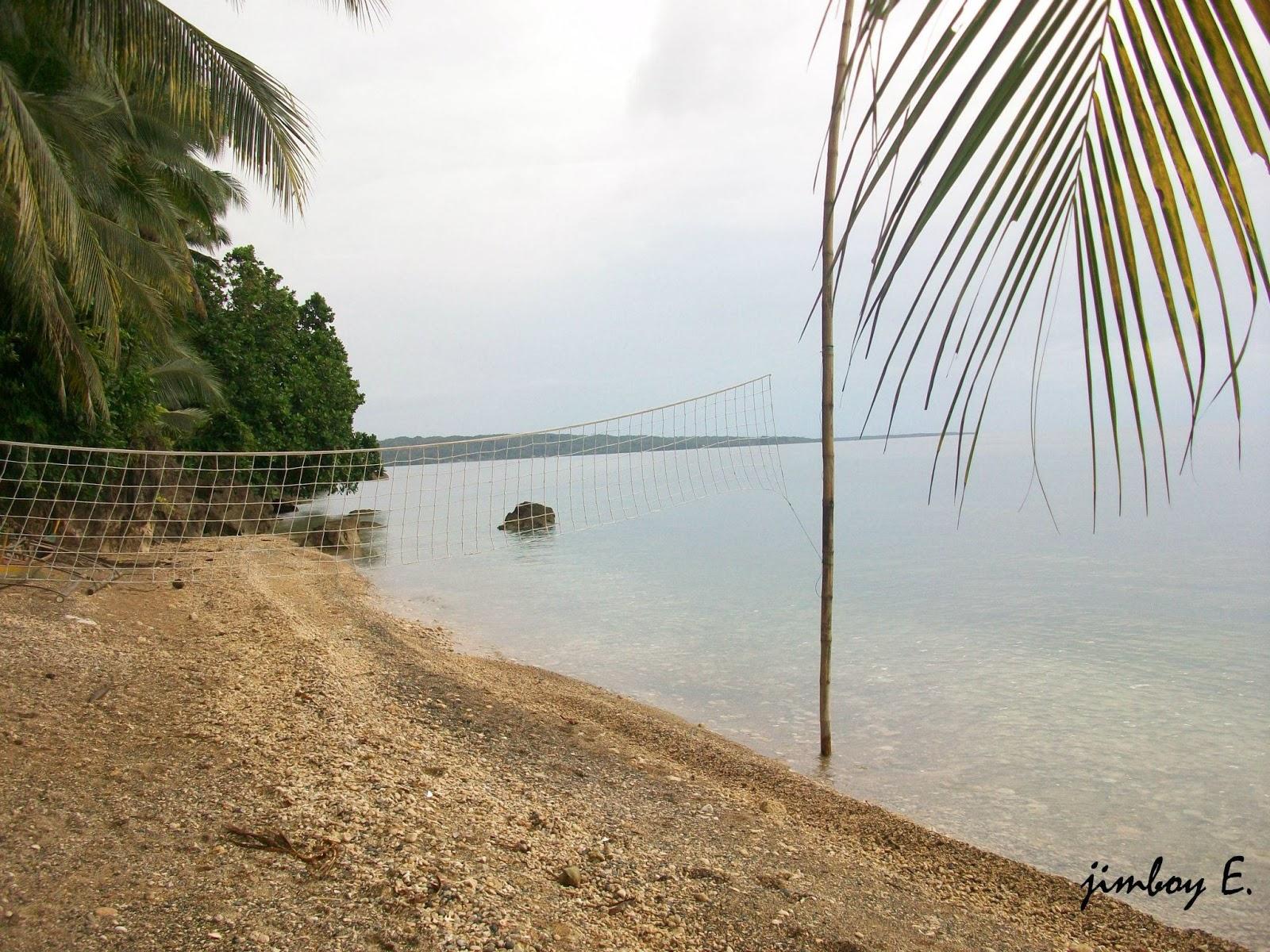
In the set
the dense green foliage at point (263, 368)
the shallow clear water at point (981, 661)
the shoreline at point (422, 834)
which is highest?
the dense green foliage at point (263, 368)

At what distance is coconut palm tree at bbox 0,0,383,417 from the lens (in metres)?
6.05

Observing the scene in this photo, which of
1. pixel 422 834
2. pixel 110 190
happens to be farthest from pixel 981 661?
pixel 110 190

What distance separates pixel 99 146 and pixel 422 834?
833cm

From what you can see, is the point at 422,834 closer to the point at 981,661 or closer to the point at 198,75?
the point at 198,75

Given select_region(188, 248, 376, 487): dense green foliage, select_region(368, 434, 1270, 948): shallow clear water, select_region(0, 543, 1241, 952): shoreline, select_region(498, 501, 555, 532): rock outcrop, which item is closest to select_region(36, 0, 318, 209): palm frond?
select_region(0, 543, 1241, 952): shoreline

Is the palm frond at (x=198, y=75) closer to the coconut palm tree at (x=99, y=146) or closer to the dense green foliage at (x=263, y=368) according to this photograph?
the coconut palm tree at (x=99, y=146)

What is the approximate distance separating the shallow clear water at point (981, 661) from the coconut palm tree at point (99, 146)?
4943mm

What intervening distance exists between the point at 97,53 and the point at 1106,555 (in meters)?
18.1

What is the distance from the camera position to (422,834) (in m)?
2.99

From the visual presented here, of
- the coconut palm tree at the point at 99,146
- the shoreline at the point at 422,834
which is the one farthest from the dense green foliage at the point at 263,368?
the shoreline at the point at 422,834

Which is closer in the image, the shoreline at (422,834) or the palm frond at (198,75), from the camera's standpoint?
the shoreline at (422,834)

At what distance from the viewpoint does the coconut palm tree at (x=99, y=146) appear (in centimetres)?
605

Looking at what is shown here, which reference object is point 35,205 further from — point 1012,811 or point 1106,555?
point 1106,555

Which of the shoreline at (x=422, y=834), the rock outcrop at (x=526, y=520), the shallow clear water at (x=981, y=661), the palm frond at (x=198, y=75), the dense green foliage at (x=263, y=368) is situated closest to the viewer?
the shoreline at (x=422, y=834)
